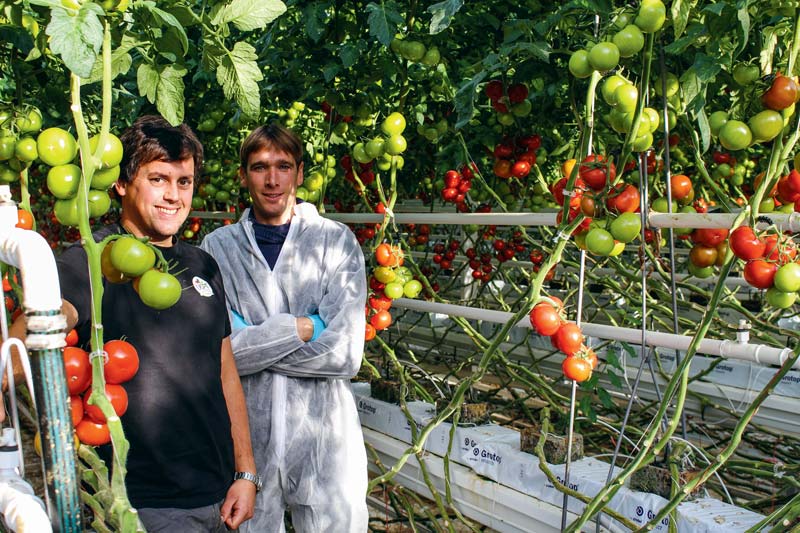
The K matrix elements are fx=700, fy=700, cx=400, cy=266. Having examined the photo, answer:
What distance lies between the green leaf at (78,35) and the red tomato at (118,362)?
0.35 metres

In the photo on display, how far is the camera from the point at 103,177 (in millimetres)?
853

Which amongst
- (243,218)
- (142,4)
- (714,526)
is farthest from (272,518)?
(142,4)

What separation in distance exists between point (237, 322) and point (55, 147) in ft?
3.39

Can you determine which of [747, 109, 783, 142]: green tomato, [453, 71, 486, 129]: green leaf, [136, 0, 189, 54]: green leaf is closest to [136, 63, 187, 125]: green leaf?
[136, 0, 189, 54]: green leaf

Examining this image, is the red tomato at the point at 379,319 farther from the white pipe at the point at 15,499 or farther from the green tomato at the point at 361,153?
the white pipe at the point at 15,499

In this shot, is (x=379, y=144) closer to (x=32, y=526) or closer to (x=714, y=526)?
(x=714, y=526)

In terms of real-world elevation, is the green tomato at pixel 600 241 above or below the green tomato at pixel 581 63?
below

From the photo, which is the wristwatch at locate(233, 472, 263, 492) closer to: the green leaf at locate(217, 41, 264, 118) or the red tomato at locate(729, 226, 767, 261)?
the green leaf at locate(217, 41, 264, 118)

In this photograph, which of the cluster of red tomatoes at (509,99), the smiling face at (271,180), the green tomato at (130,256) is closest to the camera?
the green tomato at (130,256)

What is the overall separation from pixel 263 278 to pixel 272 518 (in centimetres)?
63

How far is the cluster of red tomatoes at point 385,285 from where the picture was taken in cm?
229

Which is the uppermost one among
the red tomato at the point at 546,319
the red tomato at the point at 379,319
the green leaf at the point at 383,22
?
the green leaf at the point at 383,22

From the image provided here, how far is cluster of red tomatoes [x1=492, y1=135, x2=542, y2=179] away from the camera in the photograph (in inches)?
95.9

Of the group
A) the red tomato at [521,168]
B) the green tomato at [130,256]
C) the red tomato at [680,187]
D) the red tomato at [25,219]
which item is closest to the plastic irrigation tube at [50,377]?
the green tomato at [130,256]
